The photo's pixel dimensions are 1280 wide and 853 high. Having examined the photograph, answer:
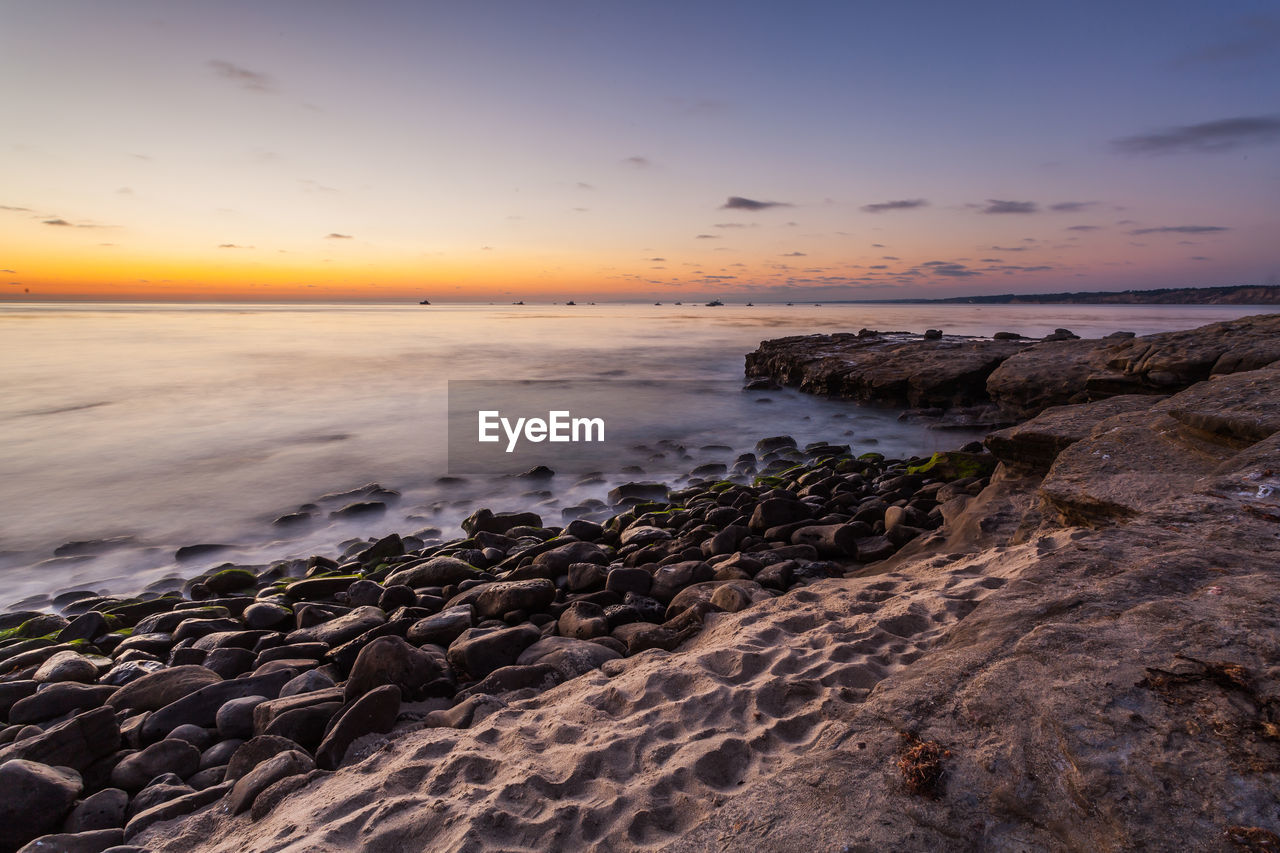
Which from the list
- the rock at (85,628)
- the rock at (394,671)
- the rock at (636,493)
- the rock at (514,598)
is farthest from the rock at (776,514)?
the rock at (85,628)

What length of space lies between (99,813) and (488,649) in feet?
6.45

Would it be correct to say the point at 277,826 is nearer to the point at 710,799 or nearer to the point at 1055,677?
the point at 710,799

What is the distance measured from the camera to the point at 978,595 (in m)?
3.74

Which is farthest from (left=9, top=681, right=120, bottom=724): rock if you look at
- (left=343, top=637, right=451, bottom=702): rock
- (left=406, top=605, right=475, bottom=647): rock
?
(left=406, top=605, right=475, bottom=647): rock

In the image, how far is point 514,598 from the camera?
15.8 ft

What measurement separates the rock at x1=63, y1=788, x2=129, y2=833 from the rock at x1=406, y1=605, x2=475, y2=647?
1.71 meters

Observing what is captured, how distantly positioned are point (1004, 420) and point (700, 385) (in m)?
10.2

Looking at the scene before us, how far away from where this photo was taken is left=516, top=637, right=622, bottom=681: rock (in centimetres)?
380

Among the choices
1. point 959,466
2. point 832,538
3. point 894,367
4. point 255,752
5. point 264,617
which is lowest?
point 264,617

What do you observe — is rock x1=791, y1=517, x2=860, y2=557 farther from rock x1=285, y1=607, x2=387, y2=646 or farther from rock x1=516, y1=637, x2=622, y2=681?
rock x1=285, y1=607, x2=387, y2=646

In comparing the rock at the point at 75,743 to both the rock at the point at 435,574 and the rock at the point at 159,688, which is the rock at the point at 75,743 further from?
the rock at the point at 435,574

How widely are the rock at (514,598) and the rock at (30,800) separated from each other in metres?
2.43

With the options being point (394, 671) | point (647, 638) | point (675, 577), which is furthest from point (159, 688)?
point (675, 577)

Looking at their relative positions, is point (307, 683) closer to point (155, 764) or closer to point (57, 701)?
point (155, 764)
